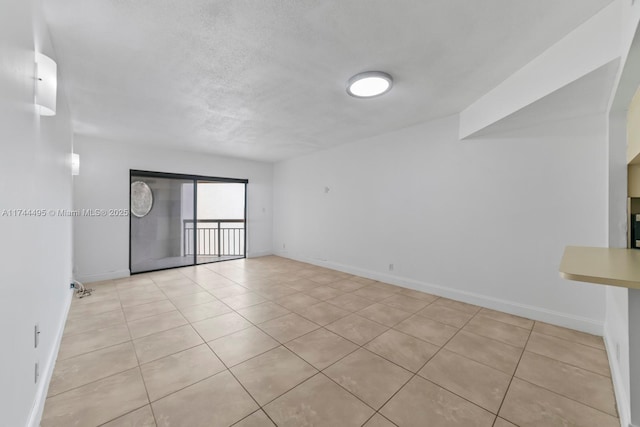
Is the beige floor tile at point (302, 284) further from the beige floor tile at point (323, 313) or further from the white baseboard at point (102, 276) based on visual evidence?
the white baseboard at point (102, 276)

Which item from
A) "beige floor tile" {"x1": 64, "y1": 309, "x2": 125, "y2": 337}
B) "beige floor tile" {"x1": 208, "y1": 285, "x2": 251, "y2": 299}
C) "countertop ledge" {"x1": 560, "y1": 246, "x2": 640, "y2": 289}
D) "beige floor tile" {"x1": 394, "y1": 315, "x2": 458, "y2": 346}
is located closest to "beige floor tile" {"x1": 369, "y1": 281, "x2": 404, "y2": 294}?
"beige floor tile" {"x1": 394, "y1": 315, "x2": 458, "y2": 346}

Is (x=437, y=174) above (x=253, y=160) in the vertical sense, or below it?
below

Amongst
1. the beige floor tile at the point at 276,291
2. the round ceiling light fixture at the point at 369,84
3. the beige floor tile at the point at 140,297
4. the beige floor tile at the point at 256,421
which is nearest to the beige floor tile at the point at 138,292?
the beige floor tile at the point at 140,297

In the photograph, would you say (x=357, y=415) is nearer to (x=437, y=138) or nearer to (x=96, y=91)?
(x=437, y=138)

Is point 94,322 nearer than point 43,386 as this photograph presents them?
No

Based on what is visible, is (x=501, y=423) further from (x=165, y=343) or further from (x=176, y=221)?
(x=176, y=221)

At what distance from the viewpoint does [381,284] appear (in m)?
4.10

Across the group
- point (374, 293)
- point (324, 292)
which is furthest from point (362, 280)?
point (324, 292)

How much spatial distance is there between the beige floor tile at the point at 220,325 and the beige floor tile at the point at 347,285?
5.34ft

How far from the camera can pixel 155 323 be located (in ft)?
8.95

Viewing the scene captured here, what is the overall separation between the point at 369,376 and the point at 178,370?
58.5 inches

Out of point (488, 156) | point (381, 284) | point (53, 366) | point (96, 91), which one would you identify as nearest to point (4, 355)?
point (53, 366)

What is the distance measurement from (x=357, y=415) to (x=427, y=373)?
72 cm

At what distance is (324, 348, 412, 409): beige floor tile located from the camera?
5.56 feet
